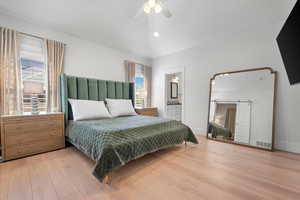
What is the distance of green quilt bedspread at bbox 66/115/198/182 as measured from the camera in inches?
59.9

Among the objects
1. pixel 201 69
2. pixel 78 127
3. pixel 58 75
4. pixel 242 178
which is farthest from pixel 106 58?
pixel 242 178

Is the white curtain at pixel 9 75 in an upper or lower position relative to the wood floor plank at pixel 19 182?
upper

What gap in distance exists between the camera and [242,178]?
1.64 m

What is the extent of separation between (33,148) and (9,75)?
1.43 m

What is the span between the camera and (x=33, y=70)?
2682mm

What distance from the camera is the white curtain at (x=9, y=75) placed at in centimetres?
229

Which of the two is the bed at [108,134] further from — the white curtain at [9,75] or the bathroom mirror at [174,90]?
the bathroom mirror at [174,90]

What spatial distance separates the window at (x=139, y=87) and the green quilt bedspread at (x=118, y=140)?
2.28 m

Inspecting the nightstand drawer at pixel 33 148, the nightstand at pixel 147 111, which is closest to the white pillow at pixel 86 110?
the nightstand drawer at pixel 33 148

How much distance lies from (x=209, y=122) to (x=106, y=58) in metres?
3.45

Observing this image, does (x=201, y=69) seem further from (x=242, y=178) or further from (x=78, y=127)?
(x=78, y=127)

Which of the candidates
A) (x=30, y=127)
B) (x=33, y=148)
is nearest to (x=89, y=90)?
(x=30, y=127)

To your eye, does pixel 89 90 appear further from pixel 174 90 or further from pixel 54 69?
pixel 174 90

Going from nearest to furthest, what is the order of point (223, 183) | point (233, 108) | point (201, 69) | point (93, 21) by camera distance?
1. point (223, 183)
2. point (93, 21)
3. point (233, 108)
4. point (201, 69)
